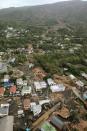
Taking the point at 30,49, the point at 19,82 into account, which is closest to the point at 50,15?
the point at 30,49

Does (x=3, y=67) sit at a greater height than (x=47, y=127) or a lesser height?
lesser

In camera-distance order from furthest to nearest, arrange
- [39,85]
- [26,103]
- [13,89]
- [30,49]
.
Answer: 1. [30,49]
2. [39,85]
3. [13,89]
4. [26,103]

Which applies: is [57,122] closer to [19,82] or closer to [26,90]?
[26,90]

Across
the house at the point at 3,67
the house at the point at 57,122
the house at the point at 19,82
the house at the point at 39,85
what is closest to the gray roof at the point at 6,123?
the house at the point at 57,122

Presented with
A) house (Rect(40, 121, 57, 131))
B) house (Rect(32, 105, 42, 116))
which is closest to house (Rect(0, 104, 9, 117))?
house (Rect(32, 105, 42, 116))

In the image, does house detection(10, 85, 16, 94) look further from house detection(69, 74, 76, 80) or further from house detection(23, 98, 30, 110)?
house detection(69, 74, 76, 80)

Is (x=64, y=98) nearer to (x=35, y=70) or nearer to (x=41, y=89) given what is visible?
(x=41, y=89)
